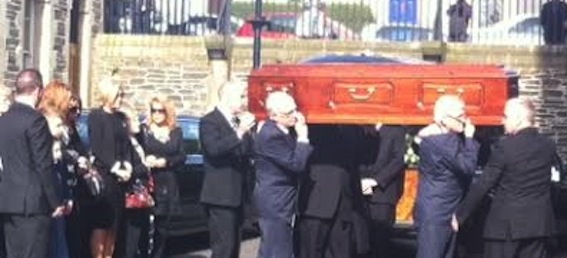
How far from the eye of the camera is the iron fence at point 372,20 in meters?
27.5

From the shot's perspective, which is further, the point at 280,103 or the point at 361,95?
the point at 361,95

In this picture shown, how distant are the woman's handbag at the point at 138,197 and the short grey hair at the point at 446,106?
9.53 ft

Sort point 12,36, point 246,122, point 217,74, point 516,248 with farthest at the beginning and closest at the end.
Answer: point 217,74 < point 12,36 < point 246,122 < point 516,248

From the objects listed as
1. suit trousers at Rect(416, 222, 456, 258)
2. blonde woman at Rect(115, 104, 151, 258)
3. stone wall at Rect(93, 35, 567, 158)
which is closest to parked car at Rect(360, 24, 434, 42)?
stone wall at Rect(93, 35, 567, 158)

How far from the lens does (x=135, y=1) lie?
28.0 metres

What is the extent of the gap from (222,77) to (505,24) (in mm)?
6242

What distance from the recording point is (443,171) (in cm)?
1202

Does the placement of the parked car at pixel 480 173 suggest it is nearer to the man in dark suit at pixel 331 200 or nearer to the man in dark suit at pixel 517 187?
the man in dark suit at pixel 517 187

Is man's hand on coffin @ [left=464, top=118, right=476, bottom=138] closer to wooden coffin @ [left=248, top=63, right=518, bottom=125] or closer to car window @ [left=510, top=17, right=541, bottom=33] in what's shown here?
wooden coffin @ [left=248, top=63, right=518, bottom=125]

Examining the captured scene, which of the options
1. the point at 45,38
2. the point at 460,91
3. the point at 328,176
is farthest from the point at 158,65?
the point at 460,91

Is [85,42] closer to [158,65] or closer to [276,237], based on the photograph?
[158,65]

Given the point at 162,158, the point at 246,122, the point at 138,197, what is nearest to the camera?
the point at 246,122

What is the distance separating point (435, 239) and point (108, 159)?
2833 millimetres

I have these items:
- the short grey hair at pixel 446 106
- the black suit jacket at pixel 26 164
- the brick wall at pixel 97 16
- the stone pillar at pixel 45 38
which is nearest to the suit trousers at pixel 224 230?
the black suit jacket at pixel 26 164
